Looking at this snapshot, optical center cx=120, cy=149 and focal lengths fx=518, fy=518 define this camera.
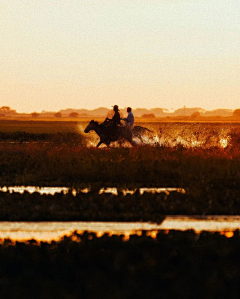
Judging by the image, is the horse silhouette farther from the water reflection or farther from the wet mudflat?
the water reflection

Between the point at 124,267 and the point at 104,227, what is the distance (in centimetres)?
240

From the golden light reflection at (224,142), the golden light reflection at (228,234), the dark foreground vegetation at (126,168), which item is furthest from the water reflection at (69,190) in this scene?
the golden light reflection at (224,142)

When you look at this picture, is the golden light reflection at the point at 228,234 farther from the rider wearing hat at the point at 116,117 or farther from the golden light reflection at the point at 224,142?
the golden light reflection at the point at 224,142

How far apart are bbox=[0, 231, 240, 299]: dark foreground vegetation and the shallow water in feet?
1.76

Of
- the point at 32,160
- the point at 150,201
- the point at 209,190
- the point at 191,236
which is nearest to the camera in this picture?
the point at 191,236

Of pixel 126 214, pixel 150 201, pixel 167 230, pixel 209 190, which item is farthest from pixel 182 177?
Answer: pixel 167 230

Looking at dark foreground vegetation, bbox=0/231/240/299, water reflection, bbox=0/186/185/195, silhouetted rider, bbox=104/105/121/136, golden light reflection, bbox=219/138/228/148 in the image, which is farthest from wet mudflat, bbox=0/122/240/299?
golden light reflection, bbox=219/138/228/148

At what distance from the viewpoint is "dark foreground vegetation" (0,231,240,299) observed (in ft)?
20.1

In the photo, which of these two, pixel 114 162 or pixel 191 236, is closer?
pixel 191 236

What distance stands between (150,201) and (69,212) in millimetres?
2241

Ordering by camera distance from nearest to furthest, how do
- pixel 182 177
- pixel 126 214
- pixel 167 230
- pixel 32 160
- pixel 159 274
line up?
pixel 159 274 < pixel 167 230 < pixel 126 214 < pixel 182 177 < pixel 32 160

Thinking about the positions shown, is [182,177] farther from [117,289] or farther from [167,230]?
[117,289]

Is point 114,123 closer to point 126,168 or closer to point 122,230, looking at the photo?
point 126,168

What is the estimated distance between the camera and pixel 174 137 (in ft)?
82.6
